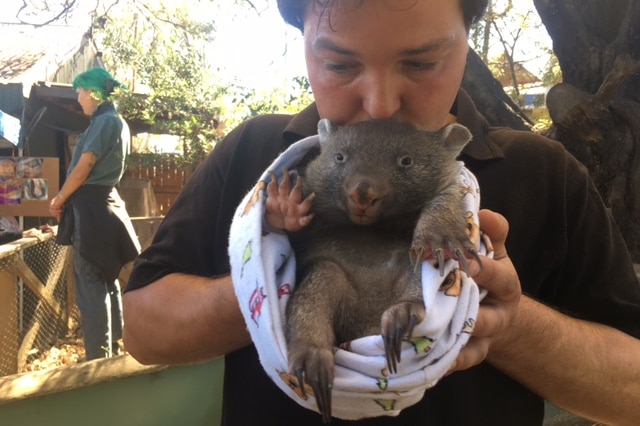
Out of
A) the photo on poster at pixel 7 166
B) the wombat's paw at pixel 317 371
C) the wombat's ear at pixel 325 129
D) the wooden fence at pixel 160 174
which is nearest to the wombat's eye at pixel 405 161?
the wombat's ear at pixel 325 129

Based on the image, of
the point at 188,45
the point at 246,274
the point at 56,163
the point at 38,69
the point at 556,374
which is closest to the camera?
the point at 246,274

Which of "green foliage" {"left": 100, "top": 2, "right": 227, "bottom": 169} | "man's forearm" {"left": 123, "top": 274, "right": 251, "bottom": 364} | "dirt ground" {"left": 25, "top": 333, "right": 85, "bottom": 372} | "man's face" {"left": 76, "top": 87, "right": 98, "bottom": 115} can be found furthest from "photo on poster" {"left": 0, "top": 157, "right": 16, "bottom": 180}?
"man's forearm" {"left": 123, "top": 274, "right": 251, "bottom": 364}

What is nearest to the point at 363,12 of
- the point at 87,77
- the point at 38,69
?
the point at 87,77

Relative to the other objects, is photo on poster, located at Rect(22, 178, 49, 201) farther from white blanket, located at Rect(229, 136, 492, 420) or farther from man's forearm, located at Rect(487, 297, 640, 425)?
man's forearm, located at Rect(487, 297, 640, 425)

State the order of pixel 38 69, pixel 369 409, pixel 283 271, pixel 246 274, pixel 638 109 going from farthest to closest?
pixel 38 69
pixel 638 109
pixel 283 271
pixel 246 274
pixel 369 409

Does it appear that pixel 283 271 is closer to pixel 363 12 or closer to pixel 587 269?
pixel 363 12

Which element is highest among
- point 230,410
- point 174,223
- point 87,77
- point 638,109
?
point 87,77
